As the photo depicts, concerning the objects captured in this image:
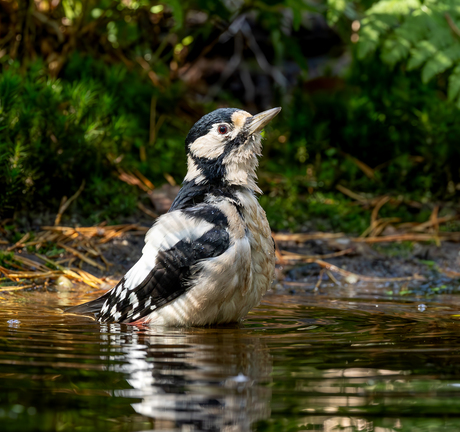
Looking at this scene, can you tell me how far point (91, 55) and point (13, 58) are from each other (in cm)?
91

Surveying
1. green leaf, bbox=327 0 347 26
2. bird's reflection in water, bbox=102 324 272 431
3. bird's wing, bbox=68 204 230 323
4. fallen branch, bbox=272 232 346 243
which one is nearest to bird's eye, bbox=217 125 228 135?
bird's wing, bbox=68 204 230 323

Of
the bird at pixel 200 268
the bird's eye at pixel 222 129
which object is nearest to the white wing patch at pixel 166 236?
the bird at pixel 200 268

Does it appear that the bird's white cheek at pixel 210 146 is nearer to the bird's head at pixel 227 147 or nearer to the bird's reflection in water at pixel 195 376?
the bird's head at pixel 227 147

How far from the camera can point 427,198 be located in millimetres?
6609

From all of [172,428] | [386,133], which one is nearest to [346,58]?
[386,133]

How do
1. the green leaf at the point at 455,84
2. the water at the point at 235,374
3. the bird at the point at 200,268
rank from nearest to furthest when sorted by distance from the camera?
the water at the point at 235,374 → the bird at the point at 200,268 → the green leaf at the point at 455,84

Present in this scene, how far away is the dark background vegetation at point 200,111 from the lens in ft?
18.4

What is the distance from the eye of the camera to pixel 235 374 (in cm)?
220

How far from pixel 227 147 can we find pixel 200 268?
886 mm

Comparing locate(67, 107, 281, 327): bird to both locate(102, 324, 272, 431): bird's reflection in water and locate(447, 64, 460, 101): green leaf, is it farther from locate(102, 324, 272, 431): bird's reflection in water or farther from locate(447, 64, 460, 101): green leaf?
locate(447, 64, 460, 101): green leaf

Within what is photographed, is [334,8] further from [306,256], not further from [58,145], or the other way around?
[58,145]

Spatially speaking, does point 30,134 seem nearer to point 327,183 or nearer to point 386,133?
point 327,183

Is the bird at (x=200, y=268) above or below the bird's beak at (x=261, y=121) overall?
below

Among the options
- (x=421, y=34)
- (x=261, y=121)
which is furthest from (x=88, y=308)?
(x=421, y=34)
